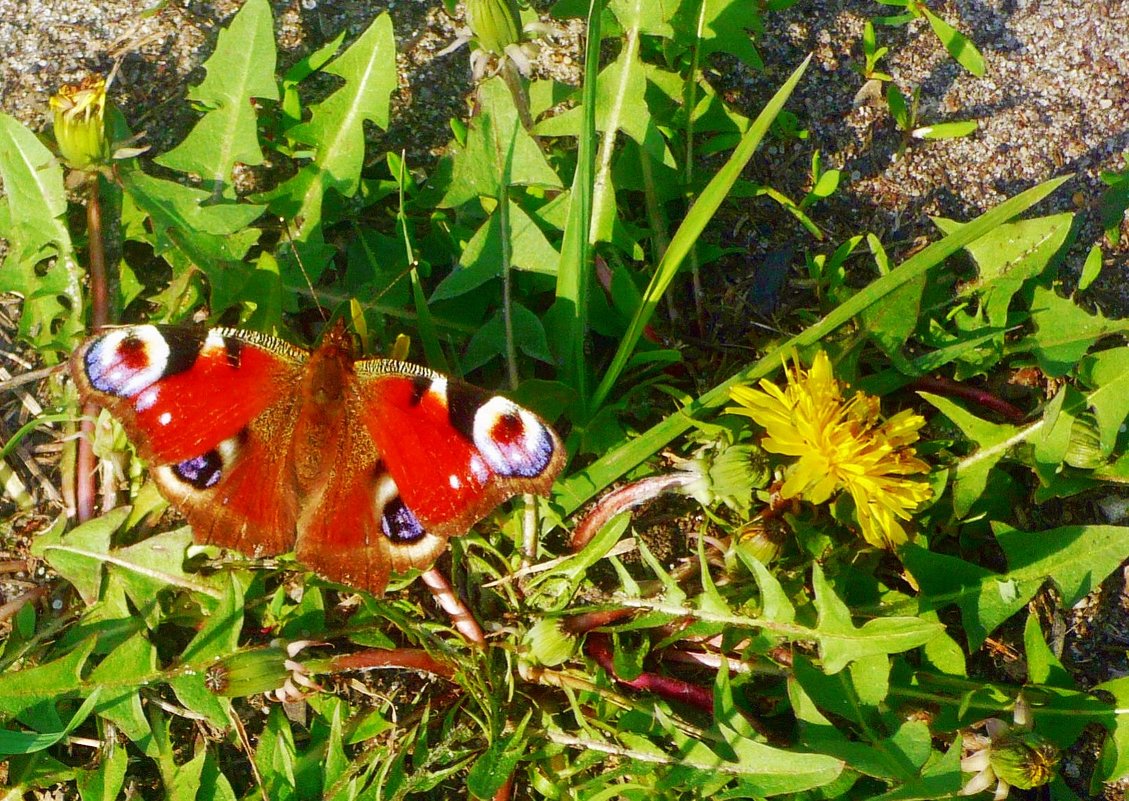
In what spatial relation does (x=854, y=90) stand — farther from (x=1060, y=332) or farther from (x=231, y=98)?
(x=231, y=98)

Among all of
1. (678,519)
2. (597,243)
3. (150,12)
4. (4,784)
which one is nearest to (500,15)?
(597,243)

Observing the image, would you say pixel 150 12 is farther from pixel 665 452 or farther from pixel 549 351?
pixel 665 452

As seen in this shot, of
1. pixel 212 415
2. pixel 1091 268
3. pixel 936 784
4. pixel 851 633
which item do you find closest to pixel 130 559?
pixel 212 415

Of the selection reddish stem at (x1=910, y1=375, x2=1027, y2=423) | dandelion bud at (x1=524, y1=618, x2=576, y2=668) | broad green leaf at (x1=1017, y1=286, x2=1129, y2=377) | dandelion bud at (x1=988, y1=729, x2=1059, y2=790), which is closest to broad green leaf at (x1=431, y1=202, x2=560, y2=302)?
Result: dandelion bud at (x1=524, y1=618, x2=576, y2=668)

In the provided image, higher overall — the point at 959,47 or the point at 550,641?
the point at 959,47

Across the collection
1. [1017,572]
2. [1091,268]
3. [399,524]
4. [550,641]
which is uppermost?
[1091,268]

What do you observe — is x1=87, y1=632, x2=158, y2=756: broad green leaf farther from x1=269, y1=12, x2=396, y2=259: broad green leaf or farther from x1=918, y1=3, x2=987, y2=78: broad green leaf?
x1=918, y1=3, x2=987, y2=78: broad green leaf

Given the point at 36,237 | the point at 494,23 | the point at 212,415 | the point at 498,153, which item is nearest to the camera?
the point at 212,415

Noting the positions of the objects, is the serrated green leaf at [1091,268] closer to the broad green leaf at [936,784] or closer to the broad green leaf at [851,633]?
the broad green leaf at [851,633]
